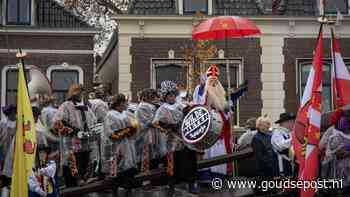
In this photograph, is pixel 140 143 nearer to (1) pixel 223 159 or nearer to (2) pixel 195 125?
(2) pixel 195 125

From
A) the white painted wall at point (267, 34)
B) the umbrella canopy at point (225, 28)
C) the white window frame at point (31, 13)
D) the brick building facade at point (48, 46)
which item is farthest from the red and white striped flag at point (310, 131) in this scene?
the white window frame at point (31, 13)

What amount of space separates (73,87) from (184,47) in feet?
28.0

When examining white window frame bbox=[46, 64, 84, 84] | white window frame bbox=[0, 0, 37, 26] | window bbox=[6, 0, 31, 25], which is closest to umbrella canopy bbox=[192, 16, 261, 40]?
white window frame bbox=[46, 64, 84, 84]

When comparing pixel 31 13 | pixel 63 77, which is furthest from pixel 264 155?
pixel 31 13

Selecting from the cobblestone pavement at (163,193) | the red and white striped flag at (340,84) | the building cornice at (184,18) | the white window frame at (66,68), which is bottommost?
the cobblestone pavement at (163,193)

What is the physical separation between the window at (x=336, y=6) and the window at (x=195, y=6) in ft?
11.5

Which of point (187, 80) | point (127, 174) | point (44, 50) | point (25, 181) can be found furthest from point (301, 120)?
point (44, 50)

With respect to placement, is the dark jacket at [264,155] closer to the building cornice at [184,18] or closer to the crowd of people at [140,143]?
the crowd of people at [140,143]

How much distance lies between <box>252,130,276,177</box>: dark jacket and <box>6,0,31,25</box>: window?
39.1 feet

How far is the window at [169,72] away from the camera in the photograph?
19.5 meters

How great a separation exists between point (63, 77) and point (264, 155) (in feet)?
37.0

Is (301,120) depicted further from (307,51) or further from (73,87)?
(307,51)

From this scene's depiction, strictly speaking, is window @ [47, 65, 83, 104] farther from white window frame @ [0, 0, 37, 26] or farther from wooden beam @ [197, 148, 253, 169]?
wooden beam @ [197, 148, 253, 169]

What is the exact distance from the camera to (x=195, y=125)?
34.1 ft
